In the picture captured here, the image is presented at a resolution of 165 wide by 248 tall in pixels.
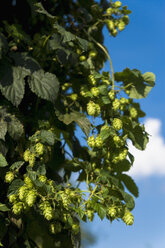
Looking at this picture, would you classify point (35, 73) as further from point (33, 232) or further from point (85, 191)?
point (33, 232)

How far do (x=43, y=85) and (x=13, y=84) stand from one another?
0.44 ft

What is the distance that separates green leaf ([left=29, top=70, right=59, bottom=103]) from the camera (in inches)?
62.7

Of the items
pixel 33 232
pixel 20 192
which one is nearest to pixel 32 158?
pixel 20 192

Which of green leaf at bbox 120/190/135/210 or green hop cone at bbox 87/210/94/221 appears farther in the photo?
green leaf at bbox 120/190/135/210

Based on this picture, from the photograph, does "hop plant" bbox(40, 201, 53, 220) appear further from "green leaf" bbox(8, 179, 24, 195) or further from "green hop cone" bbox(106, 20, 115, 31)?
"green hop cone" bbox(106, 20, 115, 31)

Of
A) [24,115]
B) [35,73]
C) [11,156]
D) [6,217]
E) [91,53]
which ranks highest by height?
[91,53]

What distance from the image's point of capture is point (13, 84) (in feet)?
5.12

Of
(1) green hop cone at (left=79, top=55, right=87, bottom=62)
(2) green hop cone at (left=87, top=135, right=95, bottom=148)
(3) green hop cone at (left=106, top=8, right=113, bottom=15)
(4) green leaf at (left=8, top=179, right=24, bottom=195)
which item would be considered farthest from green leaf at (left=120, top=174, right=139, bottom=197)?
(3) green hop cone at (left=106, top=8, right=113, bottom=15)

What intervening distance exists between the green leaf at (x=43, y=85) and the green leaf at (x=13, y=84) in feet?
0.15

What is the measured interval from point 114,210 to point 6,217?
18.9 inches

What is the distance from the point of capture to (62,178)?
2.01 metres

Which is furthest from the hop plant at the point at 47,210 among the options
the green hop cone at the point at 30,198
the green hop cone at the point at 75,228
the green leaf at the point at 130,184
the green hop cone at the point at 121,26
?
the green hop cone at the point at 121,26

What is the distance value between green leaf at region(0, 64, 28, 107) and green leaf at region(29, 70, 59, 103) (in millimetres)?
47

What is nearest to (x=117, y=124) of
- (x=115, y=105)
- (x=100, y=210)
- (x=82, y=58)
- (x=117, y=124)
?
(x=117, y=124)
